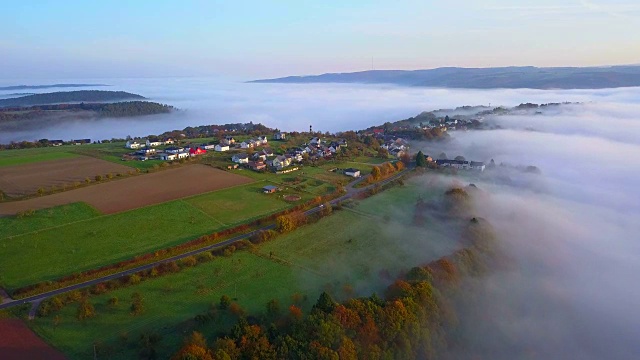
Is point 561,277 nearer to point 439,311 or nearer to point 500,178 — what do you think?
point 439,311

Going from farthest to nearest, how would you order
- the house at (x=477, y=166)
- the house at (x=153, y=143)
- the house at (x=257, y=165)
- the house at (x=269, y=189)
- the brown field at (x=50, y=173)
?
the house at (x=153, y=143)
the house at (x=477, y=166)
the house at (x=257, y=165)
the house at (x=269, y=189)
the brown field at (x=50, y=173)

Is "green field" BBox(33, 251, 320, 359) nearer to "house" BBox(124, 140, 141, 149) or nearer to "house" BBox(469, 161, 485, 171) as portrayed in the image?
"house" BBox(469, 161, 485, 171)

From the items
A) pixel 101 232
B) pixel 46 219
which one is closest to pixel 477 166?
pixel 101 232

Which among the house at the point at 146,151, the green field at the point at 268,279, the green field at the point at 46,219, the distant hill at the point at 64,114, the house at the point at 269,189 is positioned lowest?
the green field at the point at 268,279

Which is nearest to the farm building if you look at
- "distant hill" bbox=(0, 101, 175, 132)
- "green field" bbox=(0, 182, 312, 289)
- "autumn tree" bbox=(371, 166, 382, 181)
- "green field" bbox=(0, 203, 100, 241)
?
"green field" bbox=(0, 182, 312, 289)

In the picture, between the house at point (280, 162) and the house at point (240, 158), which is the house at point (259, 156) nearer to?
the house at point (240, 158)

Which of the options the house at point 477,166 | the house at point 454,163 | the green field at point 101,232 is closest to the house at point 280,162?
the green field at point 101,232
